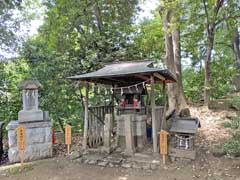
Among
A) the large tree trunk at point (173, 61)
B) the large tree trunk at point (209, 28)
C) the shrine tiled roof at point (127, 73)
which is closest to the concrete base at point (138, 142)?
the shrine tiled roof at point (127, 73)

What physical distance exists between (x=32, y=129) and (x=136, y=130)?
2810 millimetres

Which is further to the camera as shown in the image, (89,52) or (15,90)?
(89,52)

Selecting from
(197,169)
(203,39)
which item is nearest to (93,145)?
(197,169)

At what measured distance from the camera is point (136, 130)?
638 cm

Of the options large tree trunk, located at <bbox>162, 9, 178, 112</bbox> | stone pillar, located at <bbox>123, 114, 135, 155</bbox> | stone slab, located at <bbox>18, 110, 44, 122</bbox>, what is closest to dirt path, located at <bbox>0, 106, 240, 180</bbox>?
stone pillar, located at <bbox>123, 114, 135, 155</bbox>

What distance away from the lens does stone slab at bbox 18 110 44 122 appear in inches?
235

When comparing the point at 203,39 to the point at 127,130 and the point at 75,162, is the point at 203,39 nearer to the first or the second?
the point at 127,130

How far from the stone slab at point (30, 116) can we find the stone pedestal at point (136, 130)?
218cm

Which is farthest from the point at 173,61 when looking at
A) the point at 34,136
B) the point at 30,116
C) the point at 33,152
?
the point at 33,152

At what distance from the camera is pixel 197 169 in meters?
5.09

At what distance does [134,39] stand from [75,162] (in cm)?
624

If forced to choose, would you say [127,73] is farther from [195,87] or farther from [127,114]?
[195,87]

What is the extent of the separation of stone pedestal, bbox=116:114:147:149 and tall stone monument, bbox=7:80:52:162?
1.97m

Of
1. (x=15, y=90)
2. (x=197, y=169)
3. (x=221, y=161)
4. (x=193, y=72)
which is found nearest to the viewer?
(x=197, y=169)
